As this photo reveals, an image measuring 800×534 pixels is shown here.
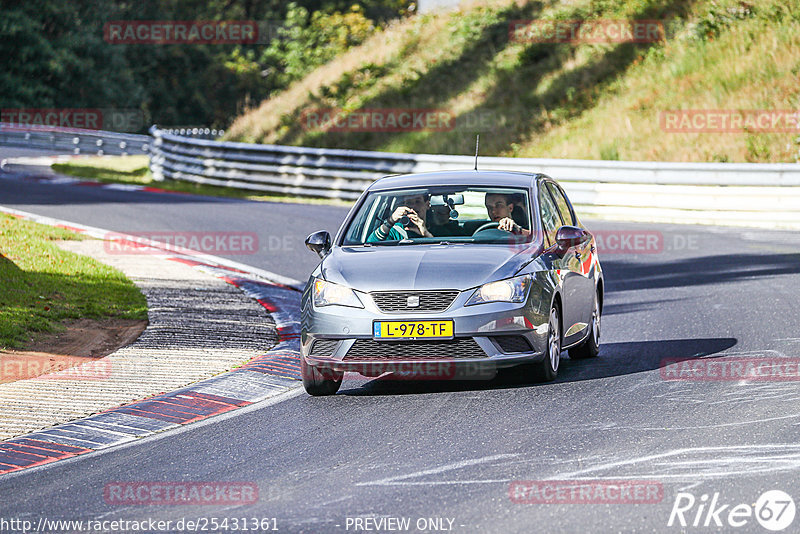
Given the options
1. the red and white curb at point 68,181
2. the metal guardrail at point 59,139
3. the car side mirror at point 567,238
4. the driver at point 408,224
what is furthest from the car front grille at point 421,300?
the metal guardrail at point 59,139

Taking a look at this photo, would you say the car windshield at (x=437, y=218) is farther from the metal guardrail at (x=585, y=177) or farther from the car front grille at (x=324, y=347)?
the metal guardrail at (x=585, y=177)

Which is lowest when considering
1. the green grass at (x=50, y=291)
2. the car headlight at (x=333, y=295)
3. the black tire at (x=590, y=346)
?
Result: the green grass at (x=50, y=291)

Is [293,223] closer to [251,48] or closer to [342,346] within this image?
[342,346]

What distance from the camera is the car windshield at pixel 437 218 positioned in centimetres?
991

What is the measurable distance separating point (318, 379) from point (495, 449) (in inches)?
90.7

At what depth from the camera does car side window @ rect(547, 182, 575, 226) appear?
11.0m

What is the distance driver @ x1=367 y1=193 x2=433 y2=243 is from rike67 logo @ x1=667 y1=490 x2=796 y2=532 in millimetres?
4219

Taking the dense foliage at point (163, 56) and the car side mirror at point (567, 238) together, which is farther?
the dense foliage at point (163, 56)

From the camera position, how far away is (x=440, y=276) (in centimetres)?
889

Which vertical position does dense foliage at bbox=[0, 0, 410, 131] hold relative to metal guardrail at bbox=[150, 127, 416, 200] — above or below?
above

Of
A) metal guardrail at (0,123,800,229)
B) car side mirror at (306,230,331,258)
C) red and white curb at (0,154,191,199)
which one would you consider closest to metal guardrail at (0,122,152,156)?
red and white curb at (0,154,191,199)

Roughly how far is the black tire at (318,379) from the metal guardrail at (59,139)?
129 ft

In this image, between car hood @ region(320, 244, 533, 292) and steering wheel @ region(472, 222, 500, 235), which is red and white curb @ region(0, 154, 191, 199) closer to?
steering wheel @ region(472, 222, 500, 235)

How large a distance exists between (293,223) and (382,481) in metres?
16.6
